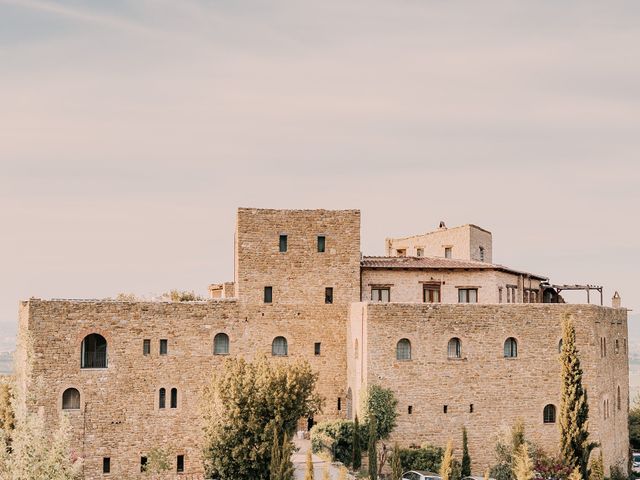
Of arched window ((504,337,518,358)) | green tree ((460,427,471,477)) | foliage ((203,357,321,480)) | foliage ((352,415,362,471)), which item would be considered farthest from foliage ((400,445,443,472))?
arched window ((504,337,518,358))

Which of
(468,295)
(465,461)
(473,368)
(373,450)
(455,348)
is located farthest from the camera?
(468,295)

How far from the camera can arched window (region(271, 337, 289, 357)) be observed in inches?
1796

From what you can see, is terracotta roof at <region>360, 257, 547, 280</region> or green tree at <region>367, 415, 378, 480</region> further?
terracotta roof at <region>360, 257, 547, 280</region>

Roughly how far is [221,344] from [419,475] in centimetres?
1257

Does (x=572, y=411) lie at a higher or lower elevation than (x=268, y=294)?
lower

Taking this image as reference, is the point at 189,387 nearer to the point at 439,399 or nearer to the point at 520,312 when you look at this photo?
the point at 439,399

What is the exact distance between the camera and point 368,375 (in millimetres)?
41594

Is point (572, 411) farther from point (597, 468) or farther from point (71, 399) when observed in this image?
point (71, 399)

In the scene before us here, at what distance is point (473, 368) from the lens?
42.6 m

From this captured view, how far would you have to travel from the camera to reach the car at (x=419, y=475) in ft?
126

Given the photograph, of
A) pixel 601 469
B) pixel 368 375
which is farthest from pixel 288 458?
pixel 601 469

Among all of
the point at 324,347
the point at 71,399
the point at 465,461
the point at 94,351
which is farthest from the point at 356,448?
the point at 71,399

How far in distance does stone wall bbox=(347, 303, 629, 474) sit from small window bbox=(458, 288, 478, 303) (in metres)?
4.98

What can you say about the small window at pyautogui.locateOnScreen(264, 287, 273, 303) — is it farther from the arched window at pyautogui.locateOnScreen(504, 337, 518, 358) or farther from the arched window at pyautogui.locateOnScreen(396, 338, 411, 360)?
the arched window at pyautogui.locateOnScreen(504, 337, 518, 358)
